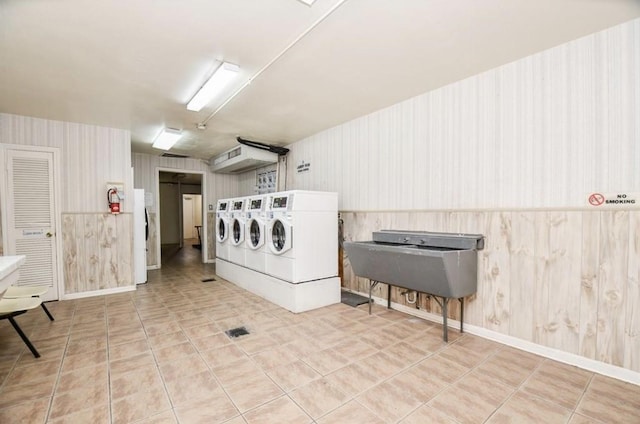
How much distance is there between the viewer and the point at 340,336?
2.92 m

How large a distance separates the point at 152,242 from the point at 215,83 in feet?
16.7

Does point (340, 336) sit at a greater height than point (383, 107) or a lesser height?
lesser

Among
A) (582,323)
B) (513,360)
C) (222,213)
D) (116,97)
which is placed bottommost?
(513,360)

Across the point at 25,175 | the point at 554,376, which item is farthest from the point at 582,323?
the point at 25,175

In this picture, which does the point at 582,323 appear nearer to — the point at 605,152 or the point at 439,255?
the point at 439,255

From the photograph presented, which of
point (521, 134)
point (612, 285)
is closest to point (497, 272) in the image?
point (612, 285)

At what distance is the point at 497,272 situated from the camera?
2.80m

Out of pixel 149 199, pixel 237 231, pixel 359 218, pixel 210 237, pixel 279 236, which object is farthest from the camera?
pixel 210 237

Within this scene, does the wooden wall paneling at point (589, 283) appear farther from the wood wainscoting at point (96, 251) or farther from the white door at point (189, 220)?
the white door at point (189, 220)

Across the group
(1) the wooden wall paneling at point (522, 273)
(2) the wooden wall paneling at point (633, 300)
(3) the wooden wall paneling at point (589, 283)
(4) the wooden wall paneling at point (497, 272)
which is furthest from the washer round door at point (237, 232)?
(2) the wooden wall paneling at point (633, 300)

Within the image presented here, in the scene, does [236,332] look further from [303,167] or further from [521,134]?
[521,134]

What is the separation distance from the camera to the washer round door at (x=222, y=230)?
5258 mm

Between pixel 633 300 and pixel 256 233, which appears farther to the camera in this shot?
pixel 256 233

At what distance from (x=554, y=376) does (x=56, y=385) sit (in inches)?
148
